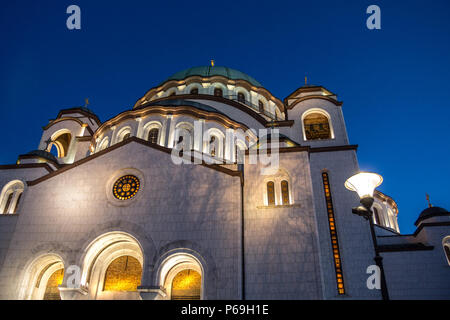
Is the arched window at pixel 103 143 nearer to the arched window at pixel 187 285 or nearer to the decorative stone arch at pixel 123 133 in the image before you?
the decorative stone arch at pixel 123 133

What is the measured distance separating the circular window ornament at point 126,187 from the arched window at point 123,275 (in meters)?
3.01

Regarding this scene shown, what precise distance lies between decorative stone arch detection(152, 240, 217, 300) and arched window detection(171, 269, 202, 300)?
→ 0.26m

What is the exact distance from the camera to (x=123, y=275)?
15.7 metres

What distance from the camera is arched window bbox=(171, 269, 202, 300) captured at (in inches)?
577

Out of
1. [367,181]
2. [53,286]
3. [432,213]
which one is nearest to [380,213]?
[432,213]

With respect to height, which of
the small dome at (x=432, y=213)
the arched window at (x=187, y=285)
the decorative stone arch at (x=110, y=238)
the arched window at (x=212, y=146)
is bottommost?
the arched window at (x=187, y=285)

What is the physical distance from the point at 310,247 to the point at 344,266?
3094mm

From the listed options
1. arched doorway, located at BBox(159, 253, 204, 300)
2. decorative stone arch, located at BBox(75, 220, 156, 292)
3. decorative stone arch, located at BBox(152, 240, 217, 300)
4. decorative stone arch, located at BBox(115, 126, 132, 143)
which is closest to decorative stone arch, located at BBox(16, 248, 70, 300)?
decorative stone arch, located at BBox(75, 220, 156, 292)

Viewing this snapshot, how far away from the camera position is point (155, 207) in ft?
49.6

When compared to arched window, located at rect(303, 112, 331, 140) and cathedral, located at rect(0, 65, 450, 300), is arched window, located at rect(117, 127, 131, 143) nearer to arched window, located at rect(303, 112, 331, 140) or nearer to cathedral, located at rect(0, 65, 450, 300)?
cathedral, located at rect(0, 65, 450, 300)

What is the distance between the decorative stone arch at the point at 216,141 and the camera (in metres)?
21.6

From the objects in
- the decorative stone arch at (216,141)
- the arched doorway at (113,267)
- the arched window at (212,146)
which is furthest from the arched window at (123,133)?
the arched doorway at (113,267)
